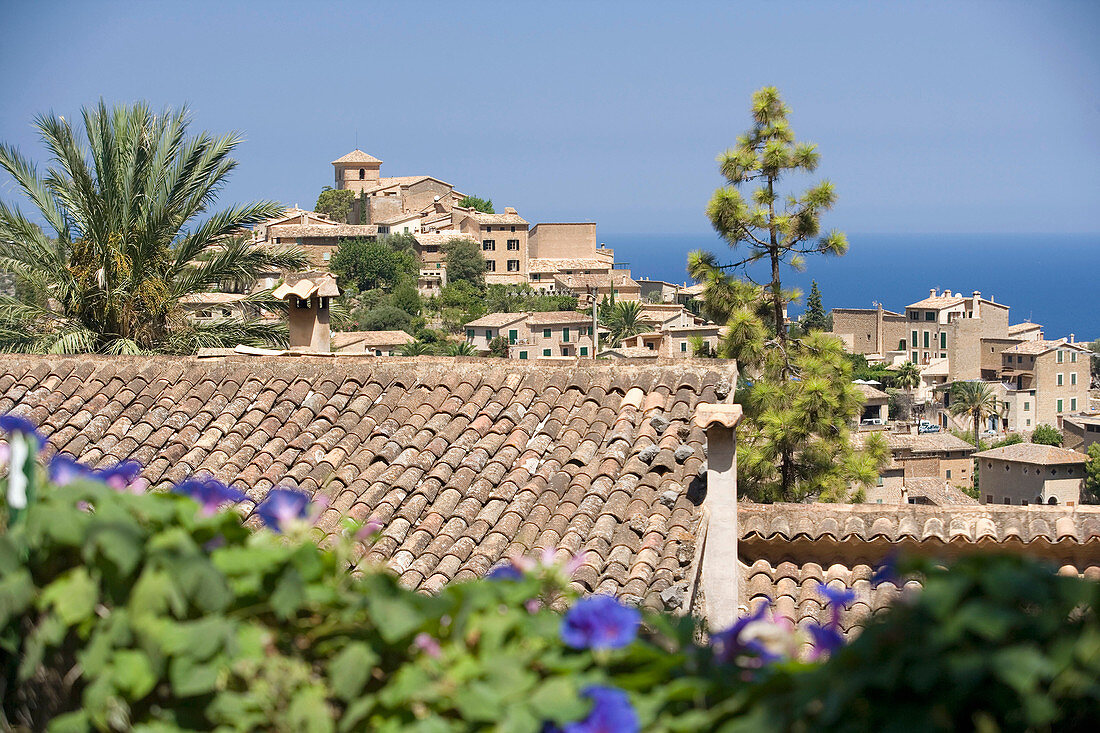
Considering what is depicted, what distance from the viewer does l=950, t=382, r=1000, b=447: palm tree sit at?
77.1m

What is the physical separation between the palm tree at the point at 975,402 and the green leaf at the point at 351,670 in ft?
261

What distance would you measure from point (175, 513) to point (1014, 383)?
301 feet

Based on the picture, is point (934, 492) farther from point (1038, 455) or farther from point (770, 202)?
point (770, 202)

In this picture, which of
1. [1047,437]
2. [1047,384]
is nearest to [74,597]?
[1047,437]

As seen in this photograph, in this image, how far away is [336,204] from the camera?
122625 millimetres

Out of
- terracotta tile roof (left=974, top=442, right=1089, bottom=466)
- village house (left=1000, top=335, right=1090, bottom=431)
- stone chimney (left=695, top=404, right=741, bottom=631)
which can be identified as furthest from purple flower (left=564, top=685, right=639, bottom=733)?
village house (left=1000, top=335, right=1090, bottom=431)

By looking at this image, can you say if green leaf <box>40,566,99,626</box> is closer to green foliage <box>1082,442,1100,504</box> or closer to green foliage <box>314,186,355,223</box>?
green foliage <box>1082,442,1100,504</box>

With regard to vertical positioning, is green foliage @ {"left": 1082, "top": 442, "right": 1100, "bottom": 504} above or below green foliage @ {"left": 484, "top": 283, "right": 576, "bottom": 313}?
below

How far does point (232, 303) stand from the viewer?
13.9 metres

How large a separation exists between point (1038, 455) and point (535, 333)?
34.7 metres

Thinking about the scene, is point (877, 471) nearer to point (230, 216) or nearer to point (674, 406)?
point (230, 216)

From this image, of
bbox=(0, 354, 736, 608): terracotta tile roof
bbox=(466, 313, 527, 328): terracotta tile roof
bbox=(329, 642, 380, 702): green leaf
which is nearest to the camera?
bbox=(329, 642, 380, 702): green leaf

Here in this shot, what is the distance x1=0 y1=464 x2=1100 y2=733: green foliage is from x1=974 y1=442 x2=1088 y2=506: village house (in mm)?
57169

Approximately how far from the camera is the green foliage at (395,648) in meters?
1.40
